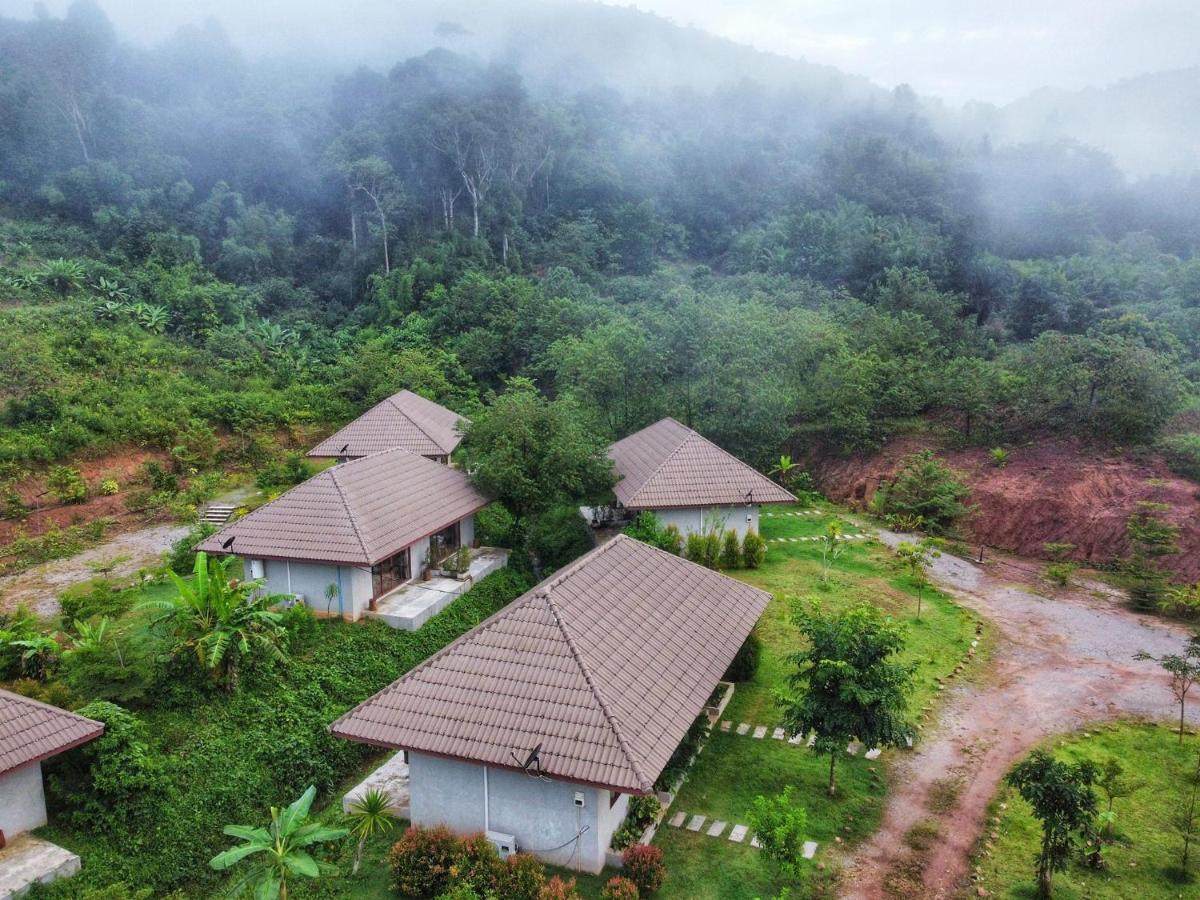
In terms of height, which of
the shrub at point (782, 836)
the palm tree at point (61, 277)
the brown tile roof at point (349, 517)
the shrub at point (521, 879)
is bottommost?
the shrub at point (521, 879)

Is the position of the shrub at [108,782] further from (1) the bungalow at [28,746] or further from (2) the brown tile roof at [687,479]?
(2) the brown tile roof at [687,479]

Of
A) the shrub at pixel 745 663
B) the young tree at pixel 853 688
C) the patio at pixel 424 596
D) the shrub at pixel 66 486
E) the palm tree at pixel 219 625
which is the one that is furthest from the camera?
the shrub at pixel 66 486

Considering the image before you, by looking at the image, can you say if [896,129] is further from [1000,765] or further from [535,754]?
[535,754]

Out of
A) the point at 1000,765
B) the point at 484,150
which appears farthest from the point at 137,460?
the point at 484,150

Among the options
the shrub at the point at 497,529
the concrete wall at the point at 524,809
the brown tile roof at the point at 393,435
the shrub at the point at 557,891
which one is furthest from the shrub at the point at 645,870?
the brown tile roof at the point at 393,435

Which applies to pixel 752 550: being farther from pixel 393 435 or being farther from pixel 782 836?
pixel 782 836

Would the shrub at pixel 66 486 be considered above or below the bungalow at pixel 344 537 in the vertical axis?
below

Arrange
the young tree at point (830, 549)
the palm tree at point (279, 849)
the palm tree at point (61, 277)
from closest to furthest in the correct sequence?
the palm tree at point (279, 849) < the young tree at point (830, 549) < the palm tree at point (61, 277)
